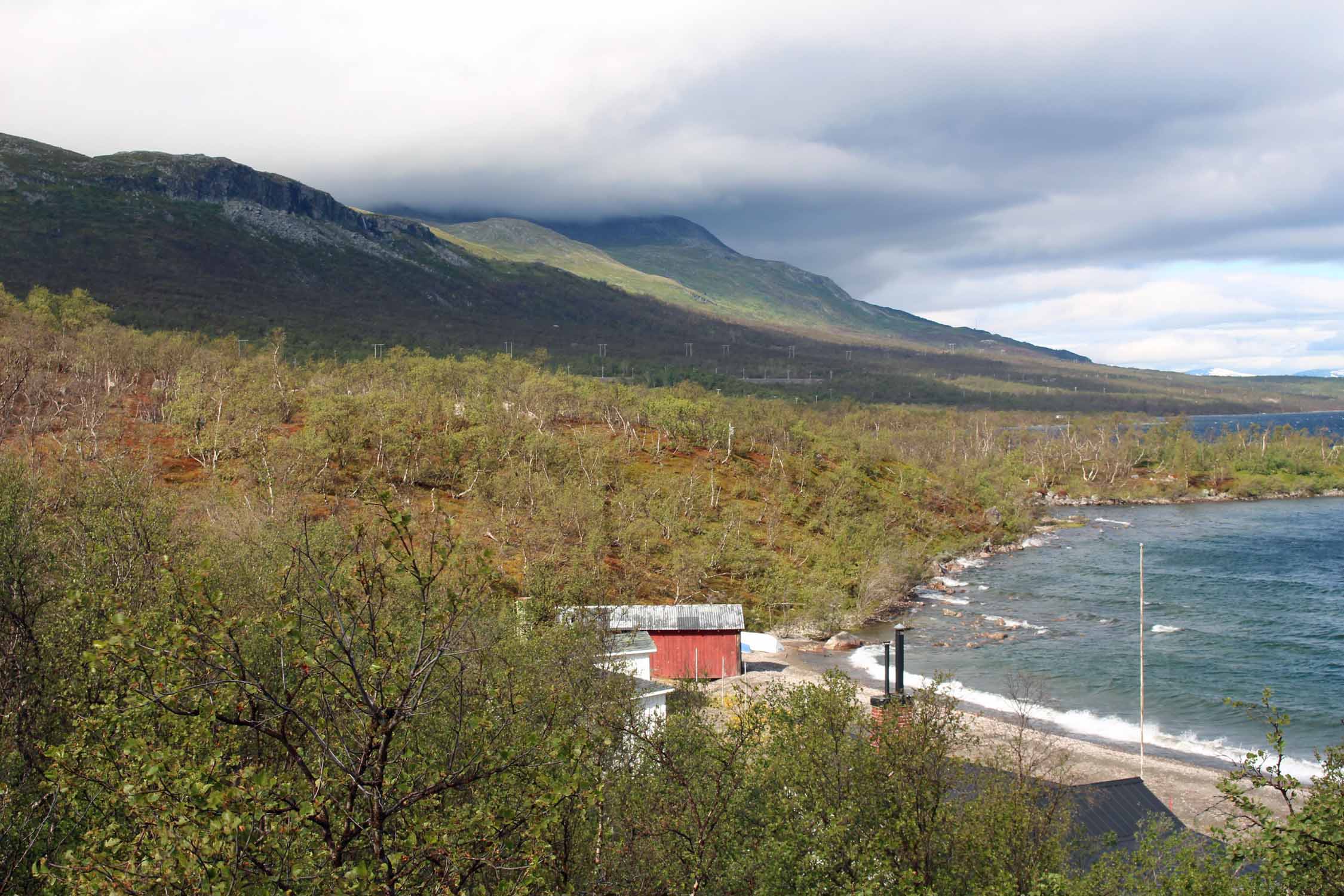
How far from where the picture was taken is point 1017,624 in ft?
230

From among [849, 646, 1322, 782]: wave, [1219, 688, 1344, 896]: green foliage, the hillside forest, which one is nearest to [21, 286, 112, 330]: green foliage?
the hillside forest

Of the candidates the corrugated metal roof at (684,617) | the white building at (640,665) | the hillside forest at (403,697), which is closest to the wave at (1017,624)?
the hillside forest at (403,697)

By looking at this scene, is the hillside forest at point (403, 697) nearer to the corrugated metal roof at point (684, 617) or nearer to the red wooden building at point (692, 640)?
the corrugated metal roof at point (684, 617)

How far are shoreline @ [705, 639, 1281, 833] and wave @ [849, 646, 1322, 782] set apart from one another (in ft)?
4.90

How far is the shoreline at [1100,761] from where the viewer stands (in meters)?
35.3

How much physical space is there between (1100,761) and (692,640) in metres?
22.5

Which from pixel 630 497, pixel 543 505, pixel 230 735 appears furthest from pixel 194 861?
pixel 630 497

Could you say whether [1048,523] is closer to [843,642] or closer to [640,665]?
[843,642]

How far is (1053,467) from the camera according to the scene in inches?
6575

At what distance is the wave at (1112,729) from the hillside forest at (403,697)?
1833 cm

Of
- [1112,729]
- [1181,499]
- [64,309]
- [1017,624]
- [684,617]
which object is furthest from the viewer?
[1181,499]

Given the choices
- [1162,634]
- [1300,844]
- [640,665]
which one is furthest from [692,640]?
[1162,634]

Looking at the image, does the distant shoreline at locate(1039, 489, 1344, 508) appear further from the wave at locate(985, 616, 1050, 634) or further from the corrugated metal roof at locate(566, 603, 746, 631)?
the corrugated metal roof at locate(566, 603, 746, 631)

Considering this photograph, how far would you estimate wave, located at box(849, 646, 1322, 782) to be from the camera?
43562 millimetres
